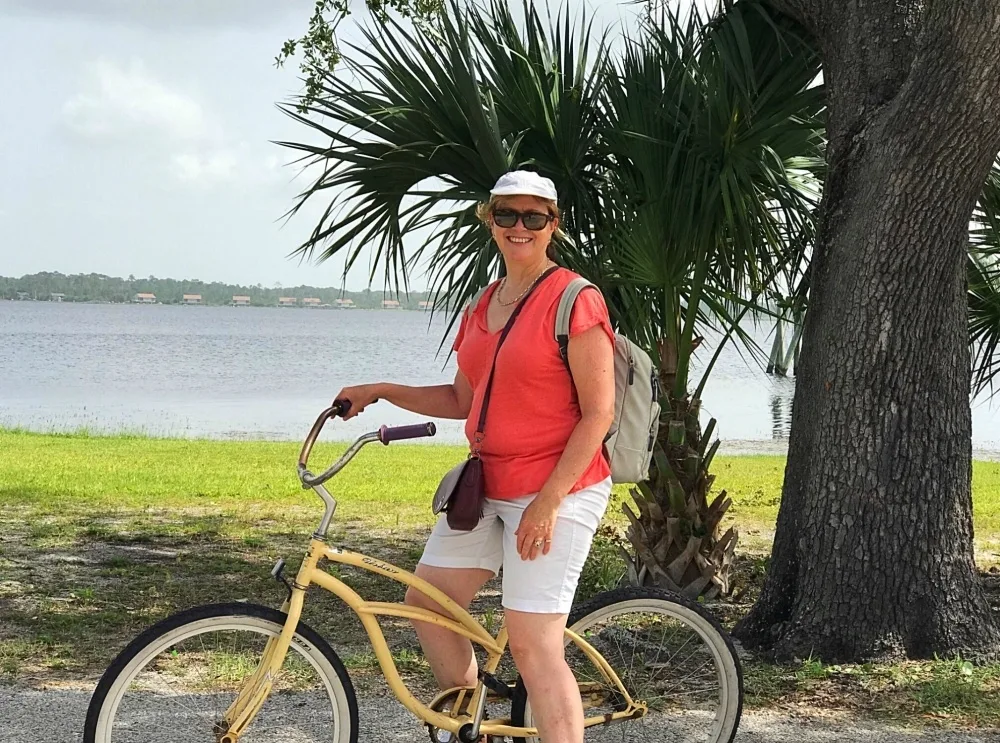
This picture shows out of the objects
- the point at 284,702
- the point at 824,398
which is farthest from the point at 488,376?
the point at 824,398

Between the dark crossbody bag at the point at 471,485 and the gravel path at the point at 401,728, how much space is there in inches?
53.6

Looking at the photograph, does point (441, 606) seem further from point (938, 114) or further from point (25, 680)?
point (938, 114)

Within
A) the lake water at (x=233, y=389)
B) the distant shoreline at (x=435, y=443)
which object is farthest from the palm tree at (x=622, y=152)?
the distant shoreline at (x=435, y=443)

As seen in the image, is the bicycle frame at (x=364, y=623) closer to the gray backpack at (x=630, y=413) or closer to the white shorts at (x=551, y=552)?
the white shorts at (x=551, y=552)

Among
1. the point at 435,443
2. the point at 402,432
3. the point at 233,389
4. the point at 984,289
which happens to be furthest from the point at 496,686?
the point at 233,389

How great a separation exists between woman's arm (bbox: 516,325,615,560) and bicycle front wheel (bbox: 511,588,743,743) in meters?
0.53

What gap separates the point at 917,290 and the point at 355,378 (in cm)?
3770

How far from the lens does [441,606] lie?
322cm

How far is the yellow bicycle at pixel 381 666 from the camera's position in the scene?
2.98 m

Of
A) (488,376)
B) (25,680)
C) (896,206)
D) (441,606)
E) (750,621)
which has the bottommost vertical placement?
(25,680)

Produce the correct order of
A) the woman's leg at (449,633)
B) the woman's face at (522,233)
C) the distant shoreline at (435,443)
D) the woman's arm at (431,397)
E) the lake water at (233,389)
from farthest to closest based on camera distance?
the lake water at (233,389), the distant shoreline at (435,443), the woman's arm at (431,397), the woman's leg at (449,633), the woman's face at (522,233)

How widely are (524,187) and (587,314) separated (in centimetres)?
38

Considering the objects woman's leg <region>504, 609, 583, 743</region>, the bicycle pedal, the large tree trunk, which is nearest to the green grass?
the large tree trunk

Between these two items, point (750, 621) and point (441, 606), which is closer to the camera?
point (441, 606)
